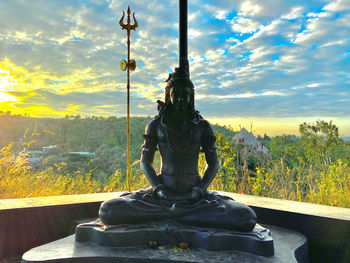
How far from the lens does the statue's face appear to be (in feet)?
11.2

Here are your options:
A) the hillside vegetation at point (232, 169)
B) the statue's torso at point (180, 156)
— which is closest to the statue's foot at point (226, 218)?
the statue's torso at point (180, 156)

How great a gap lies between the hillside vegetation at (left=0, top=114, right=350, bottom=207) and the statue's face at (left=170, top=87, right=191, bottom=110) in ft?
7.58

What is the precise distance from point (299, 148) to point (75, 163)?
10301mm

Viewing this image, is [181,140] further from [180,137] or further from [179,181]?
[179,181]

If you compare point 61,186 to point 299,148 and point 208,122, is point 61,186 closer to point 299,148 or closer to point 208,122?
point 208,122

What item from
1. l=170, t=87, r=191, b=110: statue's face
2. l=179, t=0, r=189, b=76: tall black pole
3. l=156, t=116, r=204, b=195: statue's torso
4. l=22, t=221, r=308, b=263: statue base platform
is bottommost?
l=22, t=221, r=308, b=263: statue base platform

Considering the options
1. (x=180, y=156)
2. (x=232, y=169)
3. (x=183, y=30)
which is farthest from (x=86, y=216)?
(x=232, y=169)

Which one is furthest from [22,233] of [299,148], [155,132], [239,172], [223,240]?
[299,148]

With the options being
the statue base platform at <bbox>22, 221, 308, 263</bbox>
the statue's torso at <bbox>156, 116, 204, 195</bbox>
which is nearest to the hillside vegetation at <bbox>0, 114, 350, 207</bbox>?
the statue's torso at <bbox>156, 116, 204, 195</bbox>

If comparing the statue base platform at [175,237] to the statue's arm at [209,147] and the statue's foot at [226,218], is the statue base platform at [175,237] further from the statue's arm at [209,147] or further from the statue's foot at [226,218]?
the statue's arm at [209,147]

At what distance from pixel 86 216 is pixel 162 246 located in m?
1.67

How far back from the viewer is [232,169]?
6352 millimetres

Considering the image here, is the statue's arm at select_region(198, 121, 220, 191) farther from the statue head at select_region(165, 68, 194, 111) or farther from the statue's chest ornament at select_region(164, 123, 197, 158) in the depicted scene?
the statue head at select_region(165, 68, 194, 111)

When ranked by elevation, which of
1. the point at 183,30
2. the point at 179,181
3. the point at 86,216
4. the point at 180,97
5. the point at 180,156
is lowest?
the point at 86,216
